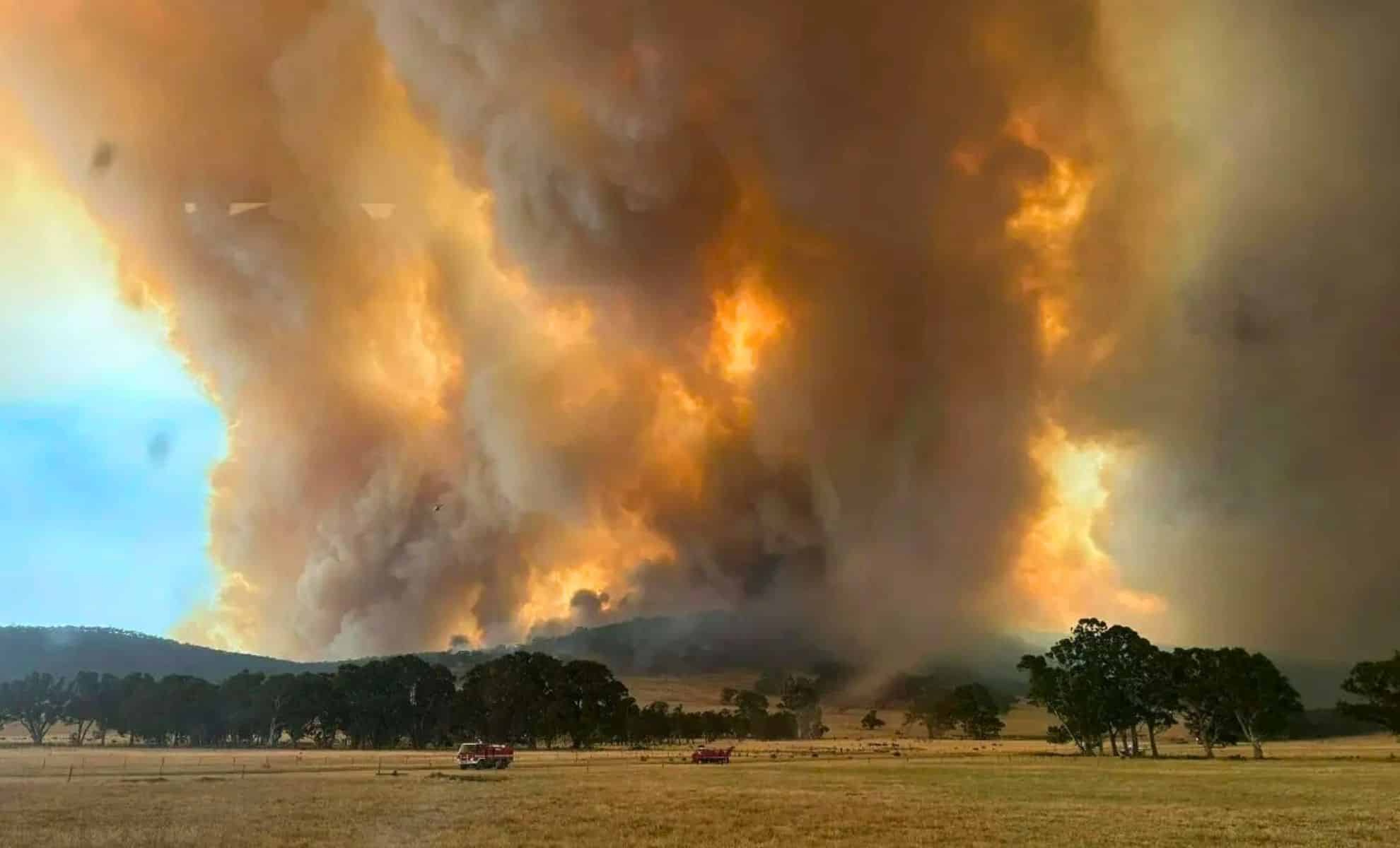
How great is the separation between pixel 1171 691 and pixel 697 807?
4461 inches

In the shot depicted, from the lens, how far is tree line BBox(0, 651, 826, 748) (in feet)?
477

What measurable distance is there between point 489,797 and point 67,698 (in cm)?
18089

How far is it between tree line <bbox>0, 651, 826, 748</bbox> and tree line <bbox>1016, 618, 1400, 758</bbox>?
→ 238ft

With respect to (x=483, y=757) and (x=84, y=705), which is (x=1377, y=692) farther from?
(x=84, y=705)

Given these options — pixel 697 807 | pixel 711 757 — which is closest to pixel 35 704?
pixel 711 757

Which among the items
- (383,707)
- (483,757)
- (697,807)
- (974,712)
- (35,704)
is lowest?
(697,807)

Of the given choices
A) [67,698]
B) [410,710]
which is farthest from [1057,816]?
[67,698]

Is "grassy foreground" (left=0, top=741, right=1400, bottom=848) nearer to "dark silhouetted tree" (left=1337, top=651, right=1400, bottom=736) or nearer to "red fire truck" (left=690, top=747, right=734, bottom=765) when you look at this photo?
"red fire truck" (left=690, top=747, right=734, bottom=765)

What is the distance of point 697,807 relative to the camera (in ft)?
122

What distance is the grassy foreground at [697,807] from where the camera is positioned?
27.9 meters

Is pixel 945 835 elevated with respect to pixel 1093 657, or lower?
lower

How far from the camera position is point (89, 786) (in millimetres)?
49594

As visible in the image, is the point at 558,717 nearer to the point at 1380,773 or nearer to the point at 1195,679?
the point at 1195,679

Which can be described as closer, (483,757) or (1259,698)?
(483,757)
